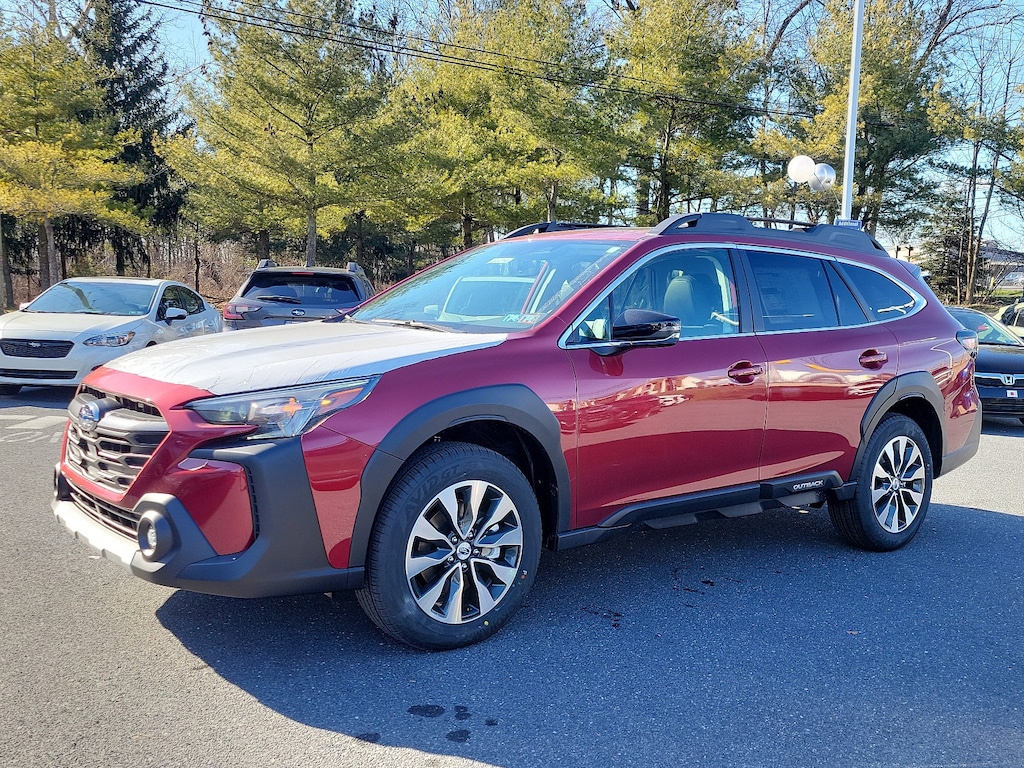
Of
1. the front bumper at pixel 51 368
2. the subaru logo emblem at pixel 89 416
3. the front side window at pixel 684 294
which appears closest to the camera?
the subaru logo emblem at pixel 89 416

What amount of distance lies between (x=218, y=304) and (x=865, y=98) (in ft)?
81.0

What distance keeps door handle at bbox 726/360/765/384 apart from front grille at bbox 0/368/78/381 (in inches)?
313

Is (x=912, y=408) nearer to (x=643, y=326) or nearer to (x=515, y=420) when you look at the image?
(x=643, y=326)

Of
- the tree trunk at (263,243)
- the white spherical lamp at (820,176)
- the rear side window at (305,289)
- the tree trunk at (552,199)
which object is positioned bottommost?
the rear side window at (305,289)

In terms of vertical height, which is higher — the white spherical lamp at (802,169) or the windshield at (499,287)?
the white spherical lamp at (802,169)

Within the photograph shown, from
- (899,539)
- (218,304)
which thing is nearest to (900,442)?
(899,539)

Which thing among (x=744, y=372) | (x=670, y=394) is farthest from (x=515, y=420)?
(x=744, y=372)

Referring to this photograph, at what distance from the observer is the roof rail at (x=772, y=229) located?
14.4 feet

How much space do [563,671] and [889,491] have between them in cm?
268

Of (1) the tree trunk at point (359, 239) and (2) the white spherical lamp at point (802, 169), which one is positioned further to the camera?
(1) the tree trunk at point (359, 239)

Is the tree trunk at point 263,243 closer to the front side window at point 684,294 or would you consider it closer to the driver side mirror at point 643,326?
the front side window at point 684,294

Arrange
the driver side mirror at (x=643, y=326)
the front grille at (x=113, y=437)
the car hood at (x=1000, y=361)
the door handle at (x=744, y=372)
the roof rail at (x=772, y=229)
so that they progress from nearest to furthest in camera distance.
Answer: the front grille at (x=113, y=437), the driver side mirror at (x=643, y=326), the door handle at (x=744, y=372), the roof rail at (x=772, y=229), the car hood at (x=1000, y=361)

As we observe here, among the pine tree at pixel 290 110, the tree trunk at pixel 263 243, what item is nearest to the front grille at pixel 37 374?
the pine tree at pixel 290 110

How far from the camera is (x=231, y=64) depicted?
22.2 m
